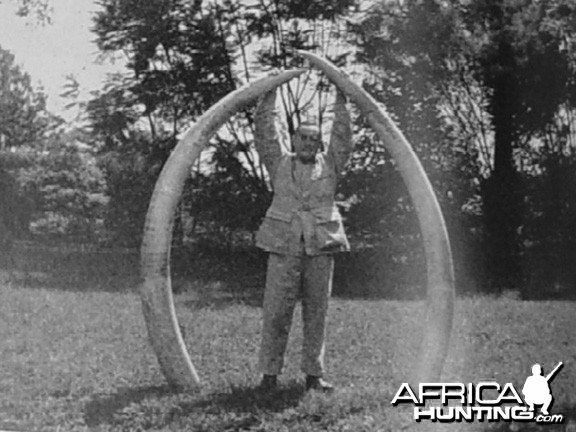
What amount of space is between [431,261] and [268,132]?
694 millimetres

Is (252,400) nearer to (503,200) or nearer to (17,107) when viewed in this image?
(503,200)

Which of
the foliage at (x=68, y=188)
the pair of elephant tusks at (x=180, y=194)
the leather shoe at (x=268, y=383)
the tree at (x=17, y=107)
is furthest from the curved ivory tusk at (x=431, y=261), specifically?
the tree at (x=17, y=107)

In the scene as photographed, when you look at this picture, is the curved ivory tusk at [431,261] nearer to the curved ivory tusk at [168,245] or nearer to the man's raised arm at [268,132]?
the man's raised arm at [268,132]

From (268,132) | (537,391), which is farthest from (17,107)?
(537,391)

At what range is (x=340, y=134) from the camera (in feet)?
10.4

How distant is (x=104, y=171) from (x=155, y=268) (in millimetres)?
516

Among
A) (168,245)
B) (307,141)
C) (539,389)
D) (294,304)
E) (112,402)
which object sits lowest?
(112,402)

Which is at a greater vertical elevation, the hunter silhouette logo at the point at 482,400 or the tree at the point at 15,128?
the tree at the point at 15,128

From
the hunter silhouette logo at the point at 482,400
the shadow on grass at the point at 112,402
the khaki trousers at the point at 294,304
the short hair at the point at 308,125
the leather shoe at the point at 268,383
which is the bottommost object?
the shadow on grass at the point at 112,402

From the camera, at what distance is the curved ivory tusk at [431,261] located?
119 inches

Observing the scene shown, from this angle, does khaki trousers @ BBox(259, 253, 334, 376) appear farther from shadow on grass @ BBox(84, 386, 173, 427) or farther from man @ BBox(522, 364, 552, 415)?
man @ BBox(522, 364, 552, 415)

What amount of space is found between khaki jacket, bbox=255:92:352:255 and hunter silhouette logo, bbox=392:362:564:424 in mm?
554

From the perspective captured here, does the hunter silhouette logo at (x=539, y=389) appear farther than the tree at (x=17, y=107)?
No

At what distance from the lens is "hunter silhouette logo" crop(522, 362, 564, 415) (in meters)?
2.85
